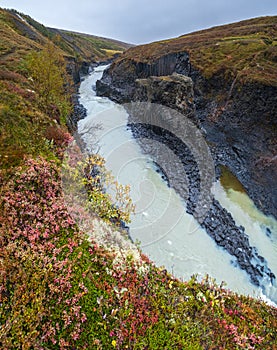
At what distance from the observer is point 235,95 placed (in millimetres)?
37625

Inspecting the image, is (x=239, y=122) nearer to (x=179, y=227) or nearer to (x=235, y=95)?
(x=235, y=95)

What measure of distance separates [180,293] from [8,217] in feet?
24.9

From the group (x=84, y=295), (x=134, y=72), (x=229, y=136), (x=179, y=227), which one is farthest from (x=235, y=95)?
(x=84, y=295)

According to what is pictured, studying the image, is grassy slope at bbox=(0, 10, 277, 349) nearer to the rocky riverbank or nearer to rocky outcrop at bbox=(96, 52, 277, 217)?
the rocky riverbank

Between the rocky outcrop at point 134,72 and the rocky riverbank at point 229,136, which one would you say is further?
the rocky outcrop at point 134,72

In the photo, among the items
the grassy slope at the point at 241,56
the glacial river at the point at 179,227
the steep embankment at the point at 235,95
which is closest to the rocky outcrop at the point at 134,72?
the steep embankment at the point at 235,95

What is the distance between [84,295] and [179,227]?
10.8m

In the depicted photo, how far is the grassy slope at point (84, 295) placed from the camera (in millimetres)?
6371

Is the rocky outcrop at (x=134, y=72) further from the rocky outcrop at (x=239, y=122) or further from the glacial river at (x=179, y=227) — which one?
the glacial river at (x=179, y=227)

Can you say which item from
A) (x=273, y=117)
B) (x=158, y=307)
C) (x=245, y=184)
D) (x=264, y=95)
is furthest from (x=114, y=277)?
(x=264, y=95)

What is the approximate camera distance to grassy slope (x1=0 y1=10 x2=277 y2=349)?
6.37m

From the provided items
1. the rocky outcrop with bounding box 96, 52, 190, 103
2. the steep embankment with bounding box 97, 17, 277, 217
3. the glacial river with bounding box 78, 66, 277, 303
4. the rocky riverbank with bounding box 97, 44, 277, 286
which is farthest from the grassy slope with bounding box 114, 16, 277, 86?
the glacial river with bounding box 78, 66, 277, 303

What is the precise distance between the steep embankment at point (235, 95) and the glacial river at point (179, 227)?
2.86 metres

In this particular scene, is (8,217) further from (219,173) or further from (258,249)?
(219,173)
